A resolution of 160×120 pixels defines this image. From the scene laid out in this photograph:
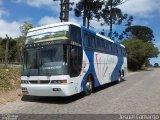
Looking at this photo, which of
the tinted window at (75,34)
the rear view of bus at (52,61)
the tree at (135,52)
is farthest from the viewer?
the tree at (135,52)

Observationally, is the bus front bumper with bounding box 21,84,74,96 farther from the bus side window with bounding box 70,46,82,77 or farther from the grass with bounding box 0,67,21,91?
the grass with bounding box 0,67,21,91

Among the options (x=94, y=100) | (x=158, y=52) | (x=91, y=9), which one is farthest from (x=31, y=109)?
(x=158, y=52)

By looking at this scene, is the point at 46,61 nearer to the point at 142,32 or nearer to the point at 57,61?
the point at 57,61

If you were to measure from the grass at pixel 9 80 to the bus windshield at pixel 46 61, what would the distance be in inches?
123

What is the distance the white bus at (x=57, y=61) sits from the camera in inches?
515

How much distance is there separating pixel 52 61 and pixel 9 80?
5.33 m

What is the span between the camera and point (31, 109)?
11914 millimetres

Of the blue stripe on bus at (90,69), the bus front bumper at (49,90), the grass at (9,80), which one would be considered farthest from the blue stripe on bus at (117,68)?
the bus front bumper at (49,90)

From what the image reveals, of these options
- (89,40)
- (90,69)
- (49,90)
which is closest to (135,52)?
(89,40)

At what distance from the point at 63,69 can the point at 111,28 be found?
115ft

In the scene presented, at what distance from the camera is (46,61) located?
1338 cm

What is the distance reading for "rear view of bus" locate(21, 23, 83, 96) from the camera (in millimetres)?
13039

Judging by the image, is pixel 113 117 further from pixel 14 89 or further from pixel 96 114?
pixel 14 89

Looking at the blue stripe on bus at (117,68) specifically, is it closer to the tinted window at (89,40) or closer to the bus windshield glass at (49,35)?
the tinted window at (89,40)
